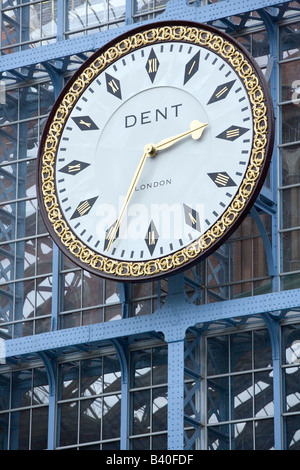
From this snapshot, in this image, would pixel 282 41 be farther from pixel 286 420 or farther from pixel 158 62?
pixel 286 420

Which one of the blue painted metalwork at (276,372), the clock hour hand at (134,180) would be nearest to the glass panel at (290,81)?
the clock hour hand at (134,180)

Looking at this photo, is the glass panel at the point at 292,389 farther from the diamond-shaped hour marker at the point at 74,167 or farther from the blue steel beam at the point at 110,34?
the blue steel beam at the point at 110,34

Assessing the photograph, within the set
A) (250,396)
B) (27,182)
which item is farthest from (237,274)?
(27,182)

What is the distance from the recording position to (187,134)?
106 ft

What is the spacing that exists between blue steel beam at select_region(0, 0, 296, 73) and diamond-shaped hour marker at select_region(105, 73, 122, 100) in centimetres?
86

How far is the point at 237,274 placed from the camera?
1284 inches

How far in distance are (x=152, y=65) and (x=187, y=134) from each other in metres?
1.25

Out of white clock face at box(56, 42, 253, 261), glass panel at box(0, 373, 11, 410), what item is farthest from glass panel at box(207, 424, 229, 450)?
glass panel at box(0, 373, 11, 410)

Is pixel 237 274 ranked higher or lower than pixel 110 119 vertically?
lower

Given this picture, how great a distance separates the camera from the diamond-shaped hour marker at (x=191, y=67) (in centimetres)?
3231

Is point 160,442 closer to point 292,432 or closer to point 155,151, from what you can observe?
point 292,432

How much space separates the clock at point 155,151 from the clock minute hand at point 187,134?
0.01 meters

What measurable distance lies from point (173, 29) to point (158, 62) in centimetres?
51

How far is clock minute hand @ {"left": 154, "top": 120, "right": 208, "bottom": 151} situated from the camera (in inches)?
1264
